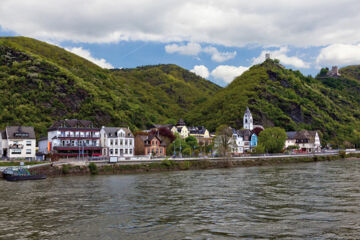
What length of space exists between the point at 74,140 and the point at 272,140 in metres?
68.3

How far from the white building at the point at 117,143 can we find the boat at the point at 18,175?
34204 millimetres

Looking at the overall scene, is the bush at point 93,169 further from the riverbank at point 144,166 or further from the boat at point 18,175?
the boat at point 18,175

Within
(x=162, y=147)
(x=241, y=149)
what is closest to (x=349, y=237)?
(x=162, y=147)

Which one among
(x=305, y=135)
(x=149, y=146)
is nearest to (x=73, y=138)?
(x=149, y=146)

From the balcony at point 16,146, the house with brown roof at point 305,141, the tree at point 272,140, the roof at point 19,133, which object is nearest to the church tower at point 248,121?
the house with brown roof at point 305,141

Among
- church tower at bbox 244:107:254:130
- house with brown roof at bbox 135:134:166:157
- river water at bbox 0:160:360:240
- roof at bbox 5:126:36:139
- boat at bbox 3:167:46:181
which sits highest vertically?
church tower at bbox 244:107:254:130

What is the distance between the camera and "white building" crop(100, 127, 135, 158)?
99.4 meters

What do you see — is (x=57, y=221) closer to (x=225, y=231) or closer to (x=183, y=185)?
(x=225, y=231)

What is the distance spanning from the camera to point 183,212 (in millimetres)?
32594

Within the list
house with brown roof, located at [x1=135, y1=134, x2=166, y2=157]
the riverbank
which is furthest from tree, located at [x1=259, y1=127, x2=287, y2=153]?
house with brown roof, located at [x1=135, y1=134, x2=166, y2=157]

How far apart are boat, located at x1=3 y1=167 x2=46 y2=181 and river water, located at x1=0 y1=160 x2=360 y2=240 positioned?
541 inches

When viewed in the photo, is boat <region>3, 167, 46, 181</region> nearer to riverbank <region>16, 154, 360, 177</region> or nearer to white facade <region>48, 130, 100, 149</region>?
riverbank <region>16, 154, 360, 177</region>

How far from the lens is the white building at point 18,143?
85500mm

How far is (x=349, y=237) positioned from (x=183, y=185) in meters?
31.1
